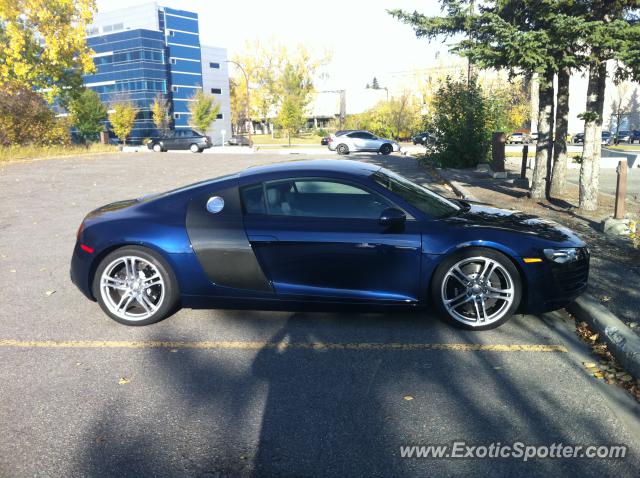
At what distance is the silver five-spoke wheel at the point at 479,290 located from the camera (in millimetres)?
4500

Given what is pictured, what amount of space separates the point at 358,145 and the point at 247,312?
30.8 meters

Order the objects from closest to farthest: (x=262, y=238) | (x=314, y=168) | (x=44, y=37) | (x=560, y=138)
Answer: (x=262, y=238), (x=314, y=168), (x=560, y=138), (x=44, y=37)

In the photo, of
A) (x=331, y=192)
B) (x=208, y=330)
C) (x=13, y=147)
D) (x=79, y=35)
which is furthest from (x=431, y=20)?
(x=79, y=35)

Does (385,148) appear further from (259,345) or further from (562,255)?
(259,345)

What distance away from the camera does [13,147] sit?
28.8 meters

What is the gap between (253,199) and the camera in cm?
476

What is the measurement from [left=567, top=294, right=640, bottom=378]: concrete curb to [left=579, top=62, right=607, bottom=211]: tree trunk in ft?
17.2

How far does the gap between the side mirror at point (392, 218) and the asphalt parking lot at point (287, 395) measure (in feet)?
2.98

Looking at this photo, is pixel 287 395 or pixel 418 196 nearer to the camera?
pixel 287 395

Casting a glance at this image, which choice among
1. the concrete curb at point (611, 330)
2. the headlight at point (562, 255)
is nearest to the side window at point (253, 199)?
the headlight at point (562, 255)

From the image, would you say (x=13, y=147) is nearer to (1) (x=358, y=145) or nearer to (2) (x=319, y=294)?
(1) (x=358, y=145)

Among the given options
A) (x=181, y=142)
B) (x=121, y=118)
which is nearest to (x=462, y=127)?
(x=181, y=142)

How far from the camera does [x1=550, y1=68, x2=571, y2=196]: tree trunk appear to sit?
11.0m

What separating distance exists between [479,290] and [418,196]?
1.05 meters
